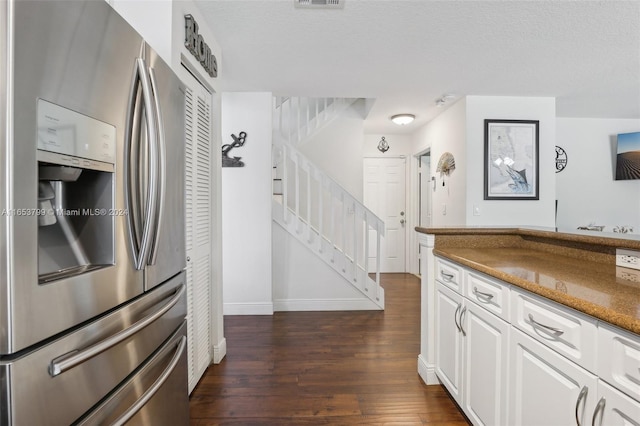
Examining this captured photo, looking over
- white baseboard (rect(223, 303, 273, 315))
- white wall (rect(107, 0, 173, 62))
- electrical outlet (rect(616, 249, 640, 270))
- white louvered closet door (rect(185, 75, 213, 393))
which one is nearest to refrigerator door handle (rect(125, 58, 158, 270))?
white wall (rect(107, 0, 173, 62))

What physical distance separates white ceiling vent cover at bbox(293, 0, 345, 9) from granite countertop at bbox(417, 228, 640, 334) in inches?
61.8

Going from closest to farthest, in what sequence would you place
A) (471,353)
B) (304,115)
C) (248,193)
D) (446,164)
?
(471,353) → (248,193) → (446,164) → (304,115)

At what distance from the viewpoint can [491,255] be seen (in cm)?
188

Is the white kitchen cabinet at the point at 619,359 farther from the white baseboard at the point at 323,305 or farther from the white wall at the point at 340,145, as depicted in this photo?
the white wall at the point at 340,145

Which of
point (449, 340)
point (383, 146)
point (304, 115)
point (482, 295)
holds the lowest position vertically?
point (449, 340)

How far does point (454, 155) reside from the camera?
3.79m

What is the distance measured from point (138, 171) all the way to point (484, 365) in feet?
5.67

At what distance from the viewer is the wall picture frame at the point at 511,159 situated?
352 centimetres

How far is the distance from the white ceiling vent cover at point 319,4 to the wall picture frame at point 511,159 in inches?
95.5

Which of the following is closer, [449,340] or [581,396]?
[581,396]

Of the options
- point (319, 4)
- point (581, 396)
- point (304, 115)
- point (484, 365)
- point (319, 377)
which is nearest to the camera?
point (581, 396)

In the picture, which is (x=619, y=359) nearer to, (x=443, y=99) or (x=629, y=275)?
(x=629, y=275)

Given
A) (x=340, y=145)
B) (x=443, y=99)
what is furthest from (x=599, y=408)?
(x=340, y=145)

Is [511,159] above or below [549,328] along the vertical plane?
above
